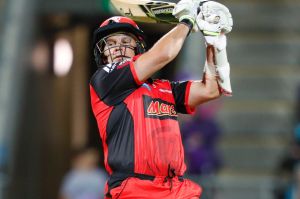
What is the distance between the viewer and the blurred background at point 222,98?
11.3 m

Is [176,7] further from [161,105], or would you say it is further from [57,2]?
[57,2]

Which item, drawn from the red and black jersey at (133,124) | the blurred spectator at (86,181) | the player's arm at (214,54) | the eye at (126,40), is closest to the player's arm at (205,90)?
the player's arm at (214,54)

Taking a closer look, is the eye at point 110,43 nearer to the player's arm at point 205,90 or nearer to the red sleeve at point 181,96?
the red sleeve at point 181,96

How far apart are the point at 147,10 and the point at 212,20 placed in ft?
1.82

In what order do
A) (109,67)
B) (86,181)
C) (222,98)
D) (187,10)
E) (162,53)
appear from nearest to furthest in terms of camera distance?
(162,53), (187,10), (109,67), (86,181), (222,98)

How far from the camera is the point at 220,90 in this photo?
6320 mm

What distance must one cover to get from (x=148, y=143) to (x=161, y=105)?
0.98 feet

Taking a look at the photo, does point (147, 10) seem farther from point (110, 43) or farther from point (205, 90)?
point (205, 90)

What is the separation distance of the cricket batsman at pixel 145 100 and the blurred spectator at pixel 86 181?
434 centimetres

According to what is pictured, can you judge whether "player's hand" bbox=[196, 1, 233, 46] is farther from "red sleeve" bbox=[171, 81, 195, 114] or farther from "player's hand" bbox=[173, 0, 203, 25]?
"red sleeve" bbox=[171, 81, 195, 114]

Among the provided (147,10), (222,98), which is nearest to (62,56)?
(222,98)

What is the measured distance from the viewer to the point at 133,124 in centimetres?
593

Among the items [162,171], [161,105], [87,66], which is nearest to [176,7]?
[161,105]

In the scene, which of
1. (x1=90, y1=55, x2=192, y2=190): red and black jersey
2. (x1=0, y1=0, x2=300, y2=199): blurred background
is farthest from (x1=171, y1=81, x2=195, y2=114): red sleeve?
(x1=0, y1=0, x2=300, y2=199): blurred background
